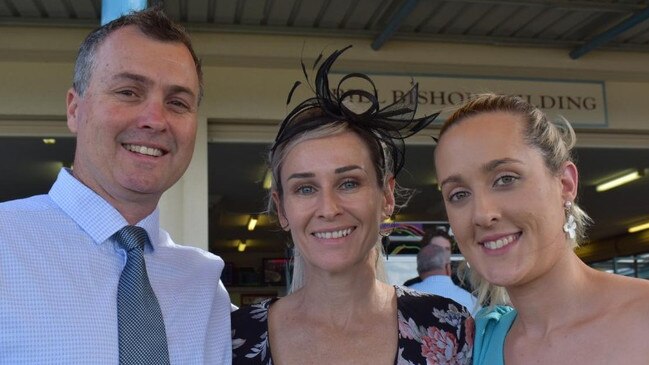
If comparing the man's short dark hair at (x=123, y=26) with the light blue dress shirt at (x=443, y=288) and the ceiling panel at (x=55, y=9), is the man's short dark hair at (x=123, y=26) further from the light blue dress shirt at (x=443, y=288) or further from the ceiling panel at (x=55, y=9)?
the ceiling panel at (x=55, y=9)

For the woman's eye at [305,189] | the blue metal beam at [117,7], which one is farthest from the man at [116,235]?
the blue metal beam at [117,7]

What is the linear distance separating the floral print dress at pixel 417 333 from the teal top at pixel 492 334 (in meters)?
0.09

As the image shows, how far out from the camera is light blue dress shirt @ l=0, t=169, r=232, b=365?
1.66 m

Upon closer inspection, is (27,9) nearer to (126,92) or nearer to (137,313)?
(126,92)

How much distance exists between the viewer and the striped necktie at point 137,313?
1748mm

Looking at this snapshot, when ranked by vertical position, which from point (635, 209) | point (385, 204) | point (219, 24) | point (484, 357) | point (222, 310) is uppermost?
point (219, 24)

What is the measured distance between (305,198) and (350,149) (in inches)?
8.4

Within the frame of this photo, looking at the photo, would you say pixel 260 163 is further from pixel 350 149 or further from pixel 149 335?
pixel 149 335

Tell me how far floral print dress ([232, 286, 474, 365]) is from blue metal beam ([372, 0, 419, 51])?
2.83 metres

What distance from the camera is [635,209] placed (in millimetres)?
11734

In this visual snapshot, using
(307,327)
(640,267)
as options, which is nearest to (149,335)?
(307,327)

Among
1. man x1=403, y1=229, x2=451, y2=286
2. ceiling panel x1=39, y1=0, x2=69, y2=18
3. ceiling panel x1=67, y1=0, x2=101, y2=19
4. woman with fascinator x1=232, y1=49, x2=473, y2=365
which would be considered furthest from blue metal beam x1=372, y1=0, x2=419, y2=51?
woman with fascinator x1=232, y1=49, x2=473, y2=365

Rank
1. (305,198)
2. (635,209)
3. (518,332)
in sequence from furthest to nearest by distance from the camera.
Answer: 1. (635,209)
2. (305,198)
3. (518,332)

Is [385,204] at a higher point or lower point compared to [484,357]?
higher
